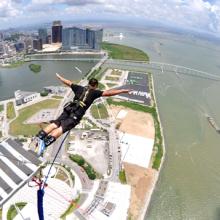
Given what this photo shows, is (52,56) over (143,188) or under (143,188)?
under

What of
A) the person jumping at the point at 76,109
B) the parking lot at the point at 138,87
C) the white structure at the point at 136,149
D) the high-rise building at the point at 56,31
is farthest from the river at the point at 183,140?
the high-rise building at the point at 56,31

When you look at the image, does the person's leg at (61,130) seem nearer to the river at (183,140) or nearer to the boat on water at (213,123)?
the river at (183,140)

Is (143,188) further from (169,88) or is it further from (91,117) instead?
(169,88)

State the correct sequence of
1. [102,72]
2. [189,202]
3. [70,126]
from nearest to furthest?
1. [70,126]
2. [189,202]
3. [102,72]

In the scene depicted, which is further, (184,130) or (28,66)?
(28,66)

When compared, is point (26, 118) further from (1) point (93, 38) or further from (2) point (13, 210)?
(1) point (93, 38)

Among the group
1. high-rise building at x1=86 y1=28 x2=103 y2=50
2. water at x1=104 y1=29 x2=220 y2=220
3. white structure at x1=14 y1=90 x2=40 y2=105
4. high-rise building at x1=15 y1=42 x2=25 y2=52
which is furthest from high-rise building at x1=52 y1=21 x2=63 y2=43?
white structure at x1=14 y1=90 x2=40 y2=105

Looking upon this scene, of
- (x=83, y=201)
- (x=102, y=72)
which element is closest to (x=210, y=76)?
(x=102, y=72)
